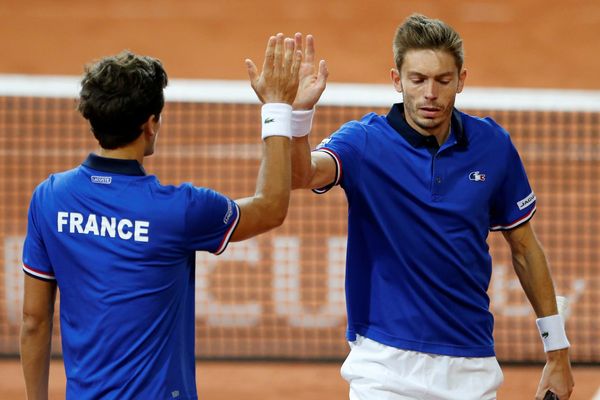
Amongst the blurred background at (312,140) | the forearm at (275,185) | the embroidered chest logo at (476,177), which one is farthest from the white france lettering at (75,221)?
the blurred background at (312,140)

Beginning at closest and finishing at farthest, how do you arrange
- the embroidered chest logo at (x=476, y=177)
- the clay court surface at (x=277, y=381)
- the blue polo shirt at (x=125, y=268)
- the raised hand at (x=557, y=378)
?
the blue polo shirt at (x=125, y=268), the embroidered chest logo at (x=476, y=177), the raised hand at (x=557, y=378), the clay court surface at (x=277, y=381)

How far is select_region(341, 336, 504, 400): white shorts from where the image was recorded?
495 centimetres

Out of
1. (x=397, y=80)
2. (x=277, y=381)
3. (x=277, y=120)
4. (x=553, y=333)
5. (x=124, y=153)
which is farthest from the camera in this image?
(x=277, y=381)

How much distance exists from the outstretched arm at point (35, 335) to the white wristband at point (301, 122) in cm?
122

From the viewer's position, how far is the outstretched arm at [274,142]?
4363mm

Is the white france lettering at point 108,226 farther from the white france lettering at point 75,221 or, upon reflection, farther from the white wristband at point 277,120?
the white wristband at point 277,120

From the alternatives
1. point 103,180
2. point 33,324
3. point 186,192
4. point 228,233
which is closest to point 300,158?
point 228,233

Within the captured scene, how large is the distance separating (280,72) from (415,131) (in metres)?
0.86

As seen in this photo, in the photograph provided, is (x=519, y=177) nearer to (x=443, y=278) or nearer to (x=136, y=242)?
(x=443, y=278)

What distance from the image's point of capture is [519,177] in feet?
17.4

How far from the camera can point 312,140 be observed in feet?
43.6

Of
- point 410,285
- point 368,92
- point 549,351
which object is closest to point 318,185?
point 410,285

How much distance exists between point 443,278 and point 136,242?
1554 millimetres

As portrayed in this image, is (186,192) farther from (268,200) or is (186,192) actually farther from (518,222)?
(518,222)
